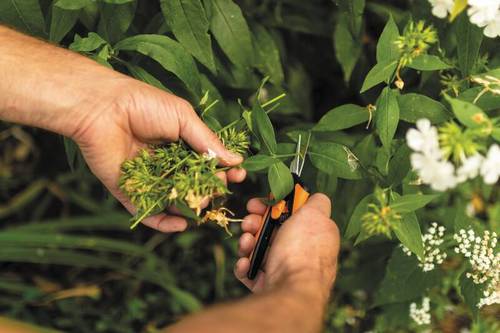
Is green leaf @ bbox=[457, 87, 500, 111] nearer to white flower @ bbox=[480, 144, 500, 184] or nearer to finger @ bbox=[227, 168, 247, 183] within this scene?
white flower @ bbox=[480, 144, 500, 184]

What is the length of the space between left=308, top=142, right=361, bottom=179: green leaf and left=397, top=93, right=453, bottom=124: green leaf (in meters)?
0.13

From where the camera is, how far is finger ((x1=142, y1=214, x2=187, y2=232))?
52.7 inches

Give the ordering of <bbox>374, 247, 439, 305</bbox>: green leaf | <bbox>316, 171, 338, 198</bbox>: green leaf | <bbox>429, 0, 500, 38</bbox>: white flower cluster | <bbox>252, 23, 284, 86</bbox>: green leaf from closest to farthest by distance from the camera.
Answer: <bbox>429, 0, 500, 38</bbox>: white flower cluster < <bbox>316, 171, 338, 198</bbox>: green leaf < <bbox>374, 247, 439, 305</bbox>: green leaf < <bbox>252, 23, 284, 86</bbox>: green leaf

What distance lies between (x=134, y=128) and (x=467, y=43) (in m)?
0.65

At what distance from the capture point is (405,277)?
4.93 ft

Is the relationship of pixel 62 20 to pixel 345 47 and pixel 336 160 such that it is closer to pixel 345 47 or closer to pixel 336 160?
pixel 336 160

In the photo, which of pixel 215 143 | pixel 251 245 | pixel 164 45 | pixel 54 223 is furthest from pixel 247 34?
pixel 54 223

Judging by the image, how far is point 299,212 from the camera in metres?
1.20

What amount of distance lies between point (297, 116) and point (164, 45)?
792 mm

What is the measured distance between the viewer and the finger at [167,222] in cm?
134

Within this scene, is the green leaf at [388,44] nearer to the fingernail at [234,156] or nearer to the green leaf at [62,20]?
the fingernail at [234,156]

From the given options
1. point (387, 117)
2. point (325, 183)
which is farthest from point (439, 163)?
point (325, 183)

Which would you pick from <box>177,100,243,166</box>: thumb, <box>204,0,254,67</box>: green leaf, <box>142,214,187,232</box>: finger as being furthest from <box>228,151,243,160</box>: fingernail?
<box>204,0,254,67</box>: green leaf

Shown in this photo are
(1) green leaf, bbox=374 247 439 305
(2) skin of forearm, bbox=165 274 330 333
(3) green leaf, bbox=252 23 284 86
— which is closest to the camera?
(2) skin of forearm, bbox=165 274 330 333
